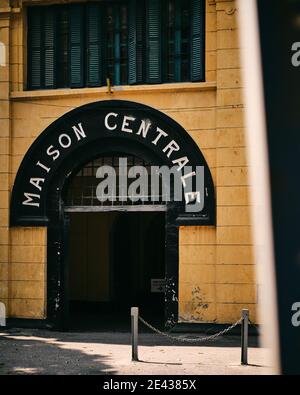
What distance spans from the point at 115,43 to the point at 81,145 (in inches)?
99.9

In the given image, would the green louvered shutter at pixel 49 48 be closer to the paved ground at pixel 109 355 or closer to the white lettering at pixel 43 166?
the white lettering at pixel 43 166

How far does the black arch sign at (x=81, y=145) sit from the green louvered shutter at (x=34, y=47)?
1272 mm

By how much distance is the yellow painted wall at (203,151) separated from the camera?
13688 mm

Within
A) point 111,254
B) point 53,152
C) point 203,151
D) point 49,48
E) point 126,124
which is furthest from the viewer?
point 111,254

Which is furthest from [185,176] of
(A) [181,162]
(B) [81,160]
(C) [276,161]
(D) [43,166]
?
(C) [276,161]

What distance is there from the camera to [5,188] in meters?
14.9

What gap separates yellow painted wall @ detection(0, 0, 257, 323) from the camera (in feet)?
44.9

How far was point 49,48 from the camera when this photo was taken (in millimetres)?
15125

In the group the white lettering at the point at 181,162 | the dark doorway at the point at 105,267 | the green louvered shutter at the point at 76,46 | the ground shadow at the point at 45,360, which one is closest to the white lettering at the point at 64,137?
the green louvered shutter at the point at 76,46

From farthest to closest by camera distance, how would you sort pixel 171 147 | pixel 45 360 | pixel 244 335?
pixel 171 147 → pixel 45 360 → pixel 244 335

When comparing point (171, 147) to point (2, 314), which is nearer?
point (171, 147)

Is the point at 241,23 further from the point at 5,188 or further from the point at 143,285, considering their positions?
the point at 143,285

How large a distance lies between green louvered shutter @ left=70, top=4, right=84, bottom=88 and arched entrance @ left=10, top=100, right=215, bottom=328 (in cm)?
75

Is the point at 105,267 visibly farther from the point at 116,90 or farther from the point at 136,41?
the point at 136,41
